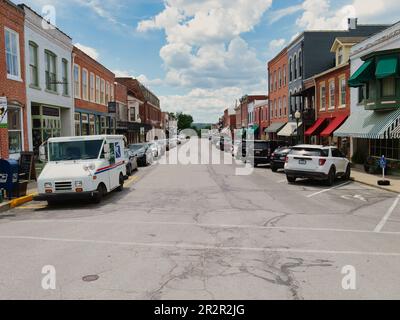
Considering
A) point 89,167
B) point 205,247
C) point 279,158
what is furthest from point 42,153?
point 279,158

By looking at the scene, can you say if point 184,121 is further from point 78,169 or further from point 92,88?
point 78,169

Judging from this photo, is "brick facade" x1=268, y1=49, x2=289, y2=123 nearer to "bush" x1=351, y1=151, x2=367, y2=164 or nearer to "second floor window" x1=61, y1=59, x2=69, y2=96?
"bush" x1=351, y1=151, x2=367, y2=164

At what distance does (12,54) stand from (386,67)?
1731 cm

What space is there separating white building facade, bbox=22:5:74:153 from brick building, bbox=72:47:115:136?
1.55 meters

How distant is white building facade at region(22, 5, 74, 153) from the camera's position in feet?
68.9

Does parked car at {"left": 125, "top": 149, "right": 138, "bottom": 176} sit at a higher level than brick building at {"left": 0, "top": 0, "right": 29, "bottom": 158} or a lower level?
lower

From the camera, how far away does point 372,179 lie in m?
19.0

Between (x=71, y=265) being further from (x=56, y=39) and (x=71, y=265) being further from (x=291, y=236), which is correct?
(x=56, y=39)

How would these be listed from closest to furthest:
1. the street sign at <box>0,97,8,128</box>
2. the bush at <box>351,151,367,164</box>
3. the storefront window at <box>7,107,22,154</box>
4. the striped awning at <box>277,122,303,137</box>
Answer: the street sign at <box>0,97,8,128</box> < the storefront window at <box>7,107,22,154</box> < the bush at <box>351,151,367,164</box> < the striped awning at <box>277,122,303,137</box>

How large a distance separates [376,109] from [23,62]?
17557 millimetres

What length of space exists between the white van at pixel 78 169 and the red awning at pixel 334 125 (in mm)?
16369

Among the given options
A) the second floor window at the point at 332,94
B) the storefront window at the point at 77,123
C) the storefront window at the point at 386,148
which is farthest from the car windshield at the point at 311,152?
the storefront window at the point at 77,123

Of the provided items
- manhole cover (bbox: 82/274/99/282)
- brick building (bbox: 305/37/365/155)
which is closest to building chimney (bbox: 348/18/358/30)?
brick building (bbox: 305/37/365/155)

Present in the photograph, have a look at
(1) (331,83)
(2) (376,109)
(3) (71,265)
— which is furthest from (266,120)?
(3) (71,265)
